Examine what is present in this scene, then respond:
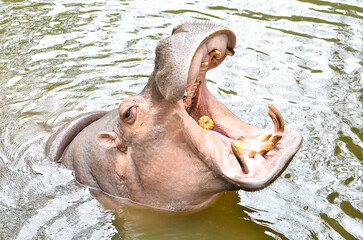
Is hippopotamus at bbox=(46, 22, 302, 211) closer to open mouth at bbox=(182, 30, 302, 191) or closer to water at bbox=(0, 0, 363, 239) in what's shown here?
open mouth at bbox=(182, 30, 302, 191)

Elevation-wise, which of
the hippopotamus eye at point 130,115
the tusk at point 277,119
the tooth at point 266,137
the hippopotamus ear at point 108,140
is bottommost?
the hippopotamus ear at point 108,140

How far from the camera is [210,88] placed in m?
6.78

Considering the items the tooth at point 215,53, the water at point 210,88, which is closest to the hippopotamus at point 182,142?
the tooth at point 215,53

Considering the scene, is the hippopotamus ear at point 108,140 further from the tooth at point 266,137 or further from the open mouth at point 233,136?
the tooth at point 266,137

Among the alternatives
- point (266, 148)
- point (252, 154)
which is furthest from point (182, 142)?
point (266, 148)

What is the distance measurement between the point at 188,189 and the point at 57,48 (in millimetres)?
4155

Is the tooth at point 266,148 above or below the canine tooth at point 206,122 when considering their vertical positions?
above

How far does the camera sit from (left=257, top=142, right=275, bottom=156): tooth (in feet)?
13.3

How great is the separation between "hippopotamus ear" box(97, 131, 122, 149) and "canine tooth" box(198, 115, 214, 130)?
2.21 ft

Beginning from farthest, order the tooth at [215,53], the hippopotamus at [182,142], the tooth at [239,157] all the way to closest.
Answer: the tooth at [215,53] < the hippopotamus at [182,142] < the tooth at [239,157]

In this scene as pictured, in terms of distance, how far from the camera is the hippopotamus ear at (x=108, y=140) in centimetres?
459

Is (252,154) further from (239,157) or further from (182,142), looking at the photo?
(182,142)

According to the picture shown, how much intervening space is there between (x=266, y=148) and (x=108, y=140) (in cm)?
132

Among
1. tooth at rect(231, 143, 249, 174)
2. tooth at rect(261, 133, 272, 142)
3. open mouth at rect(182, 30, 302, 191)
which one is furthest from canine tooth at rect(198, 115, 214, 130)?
tooth at rect(231, 143, 249, 174)
